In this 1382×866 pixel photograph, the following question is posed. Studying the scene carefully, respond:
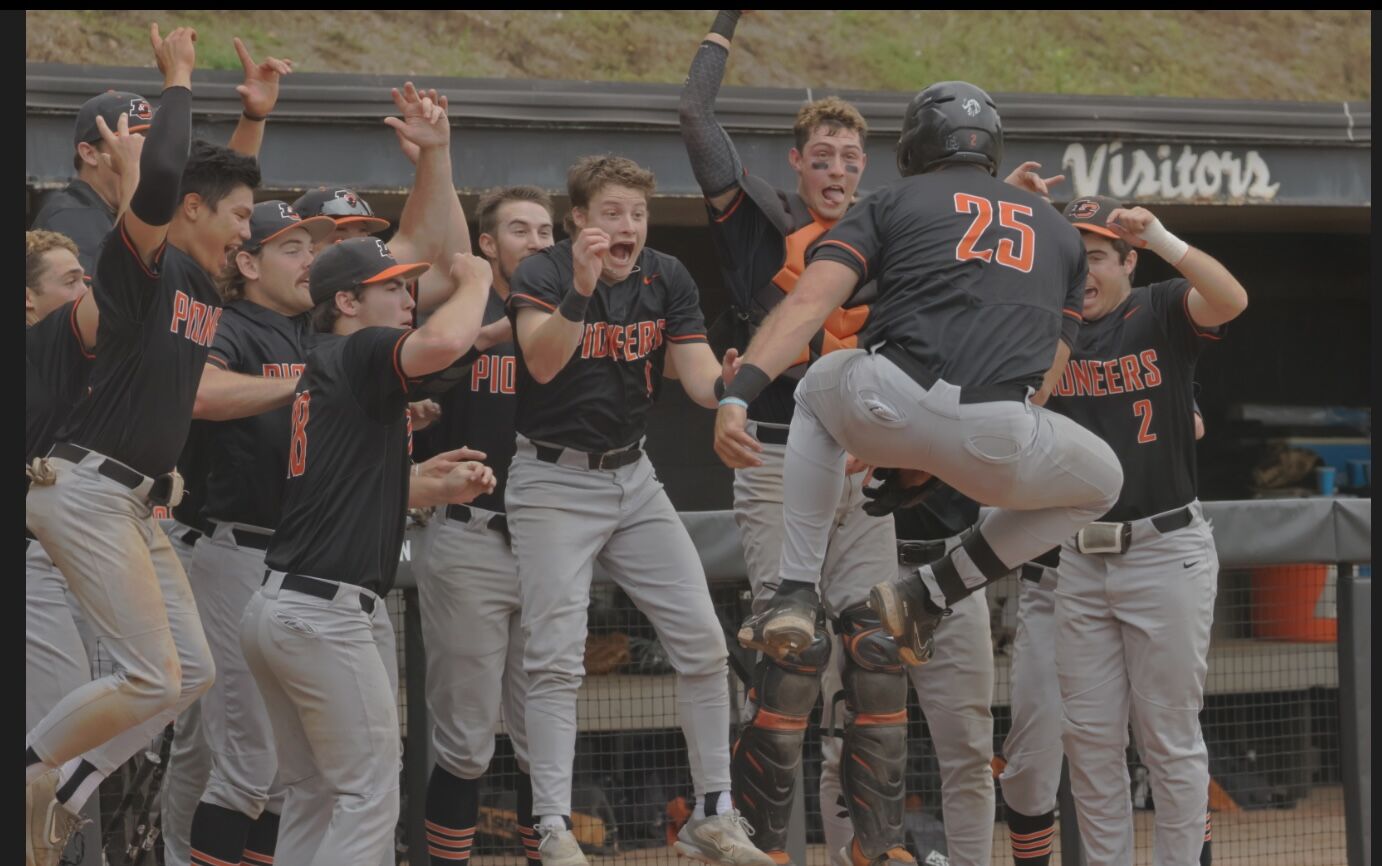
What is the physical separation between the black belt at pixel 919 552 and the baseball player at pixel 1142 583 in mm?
414

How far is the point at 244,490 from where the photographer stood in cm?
508

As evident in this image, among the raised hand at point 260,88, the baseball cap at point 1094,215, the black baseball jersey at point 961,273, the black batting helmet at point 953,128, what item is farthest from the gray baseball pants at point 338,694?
the baseball cap at point 1094,215

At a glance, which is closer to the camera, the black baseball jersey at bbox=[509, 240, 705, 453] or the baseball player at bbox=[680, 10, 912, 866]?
the baseball player at bbox=[680, 10, 912, 866]

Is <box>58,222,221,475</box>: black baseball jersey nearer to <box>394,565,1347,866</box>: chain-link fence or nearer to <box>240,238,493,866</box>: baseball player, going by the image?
<box>240,238,493,866</box>: baseball player

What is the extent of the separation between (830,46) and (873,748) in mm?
9055

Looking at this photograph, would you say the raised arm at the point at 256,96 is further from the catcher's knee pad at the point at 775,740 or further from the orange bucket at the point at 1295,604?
the orange bucket at the point at 1295,604

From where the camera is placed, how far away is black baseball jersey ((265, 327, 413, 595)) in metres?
4.46

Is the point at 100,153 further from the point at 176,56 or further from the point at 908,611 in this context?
the point at 908,611

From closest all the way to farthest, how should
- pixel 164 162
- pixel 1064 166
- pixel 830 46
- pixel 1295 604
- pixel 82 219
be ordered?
pixel 164 162
pixel 82 219
pixel 1295 604
pixel 1064 166
pixel 830 46

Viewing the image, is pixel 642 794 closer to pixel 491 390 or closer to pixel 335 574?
pixel 491 390

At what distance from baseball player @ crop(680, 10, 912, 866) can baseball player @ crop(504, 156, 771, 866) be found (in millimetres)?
183

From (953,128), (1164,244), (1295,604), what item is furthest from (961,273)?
(1295,604)

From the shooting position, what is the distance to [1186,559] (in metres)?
5.25

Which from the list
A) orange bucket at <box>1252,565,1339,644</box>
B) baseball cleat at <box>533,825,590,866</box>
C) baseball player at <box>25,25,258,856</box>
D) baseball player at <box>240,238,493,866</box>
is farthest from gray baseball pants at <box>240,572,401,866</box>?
orange bucket at <box>1252,565,1339,644</box>
